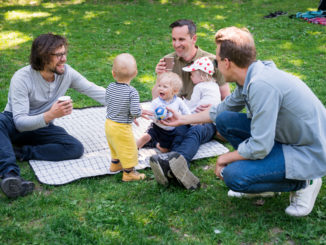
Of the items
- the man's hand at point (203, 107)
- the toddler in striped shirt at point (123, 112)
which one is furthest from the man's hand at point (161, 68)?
the toddler in striped shirt at point (123, 112)

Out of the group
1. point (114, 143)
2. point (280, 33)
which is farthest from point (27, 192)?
point (280, 33)

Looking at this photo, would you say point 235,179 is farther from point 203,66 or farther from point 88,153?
point 88,153

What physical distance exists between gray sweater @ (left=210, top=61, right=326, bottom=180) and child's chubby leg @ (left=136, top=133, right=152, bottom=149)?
1.66 m

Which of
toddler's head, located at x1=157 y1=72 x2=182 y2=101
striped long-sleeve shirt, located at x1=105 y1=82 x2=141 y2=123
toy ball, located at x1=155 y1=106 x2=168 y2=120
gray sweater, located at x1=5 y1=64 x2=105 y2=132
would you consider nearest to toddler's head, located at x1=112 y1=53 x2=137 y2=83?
striped long-sleeve shirt, located at x1=105 y1=82 x2=141 y2=123

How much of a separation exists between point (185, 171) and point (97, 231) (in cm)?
97

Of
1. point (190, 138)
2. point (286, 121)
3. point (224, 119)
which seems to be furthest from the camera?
point (190, 138)

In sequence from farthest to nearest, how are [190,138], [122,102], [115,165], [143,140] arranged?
1. [143,140]
2. [190,138]
3. [115,165]
4. [122,102]

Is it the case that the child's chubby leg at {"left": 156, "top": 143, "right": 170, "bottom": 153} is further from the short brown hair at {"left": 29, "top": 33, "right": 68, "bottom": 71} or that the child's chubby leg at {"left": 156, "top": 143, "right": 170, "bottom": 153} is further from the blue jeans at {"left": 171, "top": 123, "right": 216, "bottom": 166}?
the short brown hair at {"left": 29, "top": 33, "right": 68, "bottom": 71}

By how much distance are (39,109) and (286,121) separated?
2596mm

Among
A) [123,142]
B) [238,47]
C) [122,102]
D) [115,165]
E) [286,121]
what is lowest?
[115,165]

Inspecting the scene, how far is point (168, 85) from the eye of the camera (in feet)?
13.5

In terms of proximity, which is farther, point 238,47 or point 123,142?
point 123,142

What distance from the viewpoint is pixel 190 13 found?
1220 cm

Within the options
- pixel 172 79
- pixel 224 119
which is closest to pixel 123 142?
pixel 172 79
